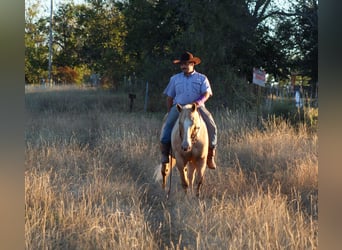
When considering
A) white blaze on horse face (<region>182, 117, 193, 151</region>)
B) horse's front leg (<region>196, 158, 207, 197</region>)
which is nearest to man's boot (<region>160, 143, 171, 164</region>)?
horse's front leg (<region>196, 158, 207, 197</region>)

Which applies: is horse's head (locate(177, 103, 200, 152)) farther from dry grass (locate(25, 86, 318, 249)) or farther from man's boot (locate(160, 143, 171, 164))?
man's boot (locate(160, 143, 171, 164))

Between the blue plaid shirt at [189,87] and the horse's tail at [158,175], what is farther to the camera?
the horse's tail at [158,175]

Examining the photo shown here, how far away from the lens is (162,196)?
5.59 metres

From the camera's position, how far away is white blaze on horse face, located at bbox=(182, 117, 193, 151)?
4.72 meters

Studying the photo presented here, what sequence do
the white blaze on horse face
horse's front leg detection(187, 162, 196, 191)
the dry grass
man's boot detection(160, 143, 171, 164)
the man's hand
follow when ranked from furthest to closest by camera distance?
man's boot detection(160, 143, 171, 164), horse's front leg detection(187, 162, 196, 191), the man's hand, the white blaze on horse face, the dry grass

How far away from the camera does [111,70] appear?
59.3 feet

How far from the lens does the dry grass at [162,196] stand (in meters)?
3.40

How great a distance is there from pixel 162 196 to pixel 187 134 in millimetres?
1281

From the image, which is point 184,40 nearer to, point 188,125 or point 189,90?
point 189,90

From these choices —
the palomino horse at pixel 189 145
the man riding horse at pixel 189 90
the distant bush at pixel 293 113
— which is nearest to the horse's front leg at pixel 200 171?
the palomino horse at pixel 189 145

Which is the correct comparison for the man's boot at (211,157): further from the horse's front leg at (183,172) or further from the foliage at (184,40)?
the foliage at (184,40)

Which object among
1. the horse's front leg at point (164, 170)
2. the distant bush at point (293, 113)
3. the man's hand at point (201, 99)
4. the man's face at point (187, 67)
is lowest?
the horse's front leg at point (164, 170)

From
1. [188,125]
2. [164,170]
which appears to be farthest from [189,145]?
[164,170]

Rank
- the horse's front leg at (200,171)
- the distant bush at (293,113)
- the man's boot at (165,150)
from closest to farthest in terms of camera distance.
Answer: the horse's front leg at (200,171) → the man's boot at (165,150) → the distant bush at (293,113)
